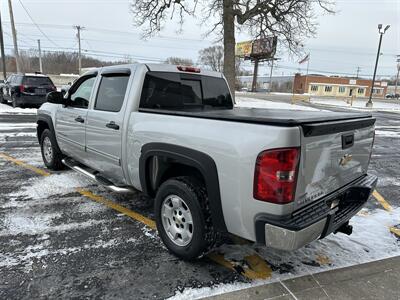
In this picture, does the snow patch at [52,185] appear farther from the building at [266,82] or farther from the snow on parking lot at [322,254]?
the building at [266,82]

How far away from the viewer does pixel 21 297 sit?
2.56 m

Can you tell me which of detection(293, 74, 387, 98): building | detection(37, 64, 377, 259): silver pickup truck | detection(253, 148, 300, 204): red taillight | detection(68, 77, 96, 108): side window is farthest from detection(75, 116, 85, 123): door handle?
detection(293, 74, 387, 98): building

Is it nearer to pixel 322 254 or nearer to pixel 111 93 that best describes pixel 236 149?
pixel 322 254

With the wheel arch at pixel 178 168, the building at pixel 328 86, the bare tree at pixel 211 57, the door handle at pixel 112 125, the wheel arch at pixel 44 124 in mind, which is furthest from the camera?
the bare tree at pixel 211 57

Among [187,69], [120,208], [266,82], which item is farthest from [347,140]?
[266,82]

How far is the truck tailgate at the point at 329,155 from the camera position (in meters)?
2.40

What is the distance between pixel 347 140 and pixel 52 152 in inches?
197

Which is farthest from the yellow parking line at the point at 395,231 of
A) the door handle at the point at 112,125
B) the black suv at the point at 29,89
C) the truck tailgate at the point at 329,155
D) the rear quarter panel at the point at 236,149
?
the black suv at the point at 29,89

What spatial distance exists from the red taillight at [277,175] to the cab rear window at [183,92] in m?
1.78

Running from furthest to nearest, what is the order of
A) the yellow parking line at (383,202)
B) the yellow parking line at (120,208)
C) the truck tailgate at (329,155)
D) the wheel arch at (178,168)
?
1. the yellow parking line at (383,202)
2. the yellow parking line at (120,208)
3. the wheel arch at (178,168)
4. the truck tailgate at (329,155)

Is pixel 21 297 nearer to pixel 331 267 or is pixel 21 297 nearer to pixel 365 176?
pixel 331 267

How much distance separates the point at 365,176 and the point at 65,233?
337 cm

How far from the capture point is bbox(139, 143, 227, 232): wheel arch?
2660mm

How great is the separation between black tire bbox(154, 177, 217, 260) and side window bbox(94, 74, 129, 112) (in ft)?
4.32
